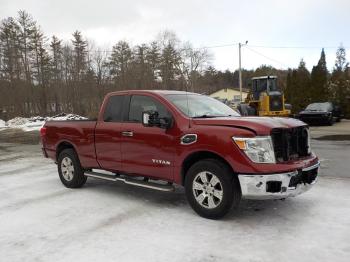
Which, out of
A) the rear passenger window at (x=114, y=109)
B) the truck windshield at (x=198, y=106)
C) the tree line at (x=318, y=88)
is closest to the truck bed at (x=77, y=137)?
the rear passenger window at (x=114, y=109)

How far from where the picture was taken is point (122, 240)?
4977 mm

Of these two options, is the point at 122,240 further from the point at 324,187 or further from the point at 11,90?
the point at 11,90

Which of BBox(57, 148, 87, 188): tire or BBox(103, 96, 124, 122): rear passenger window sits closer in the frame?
BBox(103, 96, 124, 122): rear passenger window

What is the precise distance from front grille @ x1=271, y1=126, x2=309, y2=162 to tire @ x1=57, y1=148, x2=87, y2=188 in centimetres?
402

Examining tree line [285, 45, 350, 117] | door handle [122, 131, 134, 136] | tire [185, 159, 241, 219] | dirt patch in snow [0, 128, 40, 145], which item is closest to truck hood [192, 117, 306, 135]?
tire [185, 159, 241, 219]

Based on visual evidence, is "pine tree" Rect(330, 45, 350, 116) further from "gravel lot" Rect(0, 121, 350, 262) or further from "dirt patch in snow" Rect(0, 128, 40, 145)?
"gravel lot" Rect(0, 121, 350, 262)

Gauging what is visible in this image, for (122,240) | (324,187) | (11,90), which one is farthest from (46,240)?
(11,90)

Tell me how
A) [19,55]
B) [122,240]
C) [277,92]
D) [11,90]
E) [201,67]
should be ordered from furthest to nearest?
[201,67] < [19,55] < [11,90] < [277,92] < [122,240]

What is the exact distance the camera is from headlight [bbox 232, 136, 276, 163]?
532 centimetres

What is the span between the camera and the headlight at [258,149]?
17.5ft

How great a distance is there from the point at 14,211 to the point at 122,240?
2.39 m

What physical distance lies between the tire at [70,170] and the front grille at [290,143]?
13.2 ft

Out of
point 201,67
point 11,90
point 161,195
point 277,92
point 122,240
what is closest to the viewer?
point 122,240

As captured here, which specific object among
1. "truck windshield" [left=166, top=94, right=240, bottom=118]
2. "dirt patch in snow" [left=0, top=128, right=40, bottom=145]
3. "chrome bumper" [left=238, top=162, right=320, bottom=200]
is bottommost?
"dirt patch in snow" [left=0, top=128, right=40, bottom=145]
